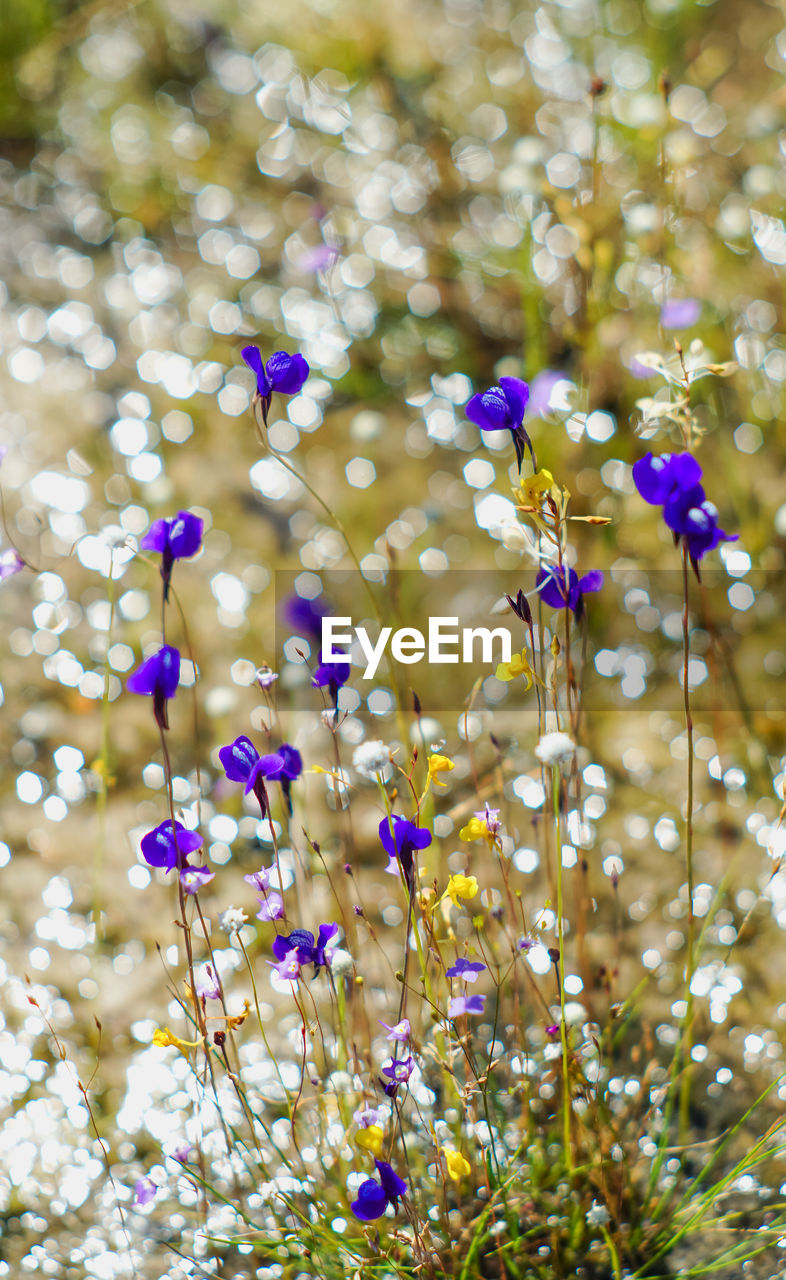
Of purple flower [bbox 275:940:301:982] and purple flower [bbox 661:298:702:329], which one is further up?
purple flower [bbox 661:298:702:329]

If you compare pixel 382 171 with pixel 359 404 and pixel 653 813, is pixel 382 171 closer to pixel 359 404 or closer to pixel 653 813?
pixel 359 404

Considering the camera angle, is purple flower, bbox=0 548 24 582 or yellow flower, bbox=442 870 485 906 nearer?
yellow flower, bbox=442 870 485 906

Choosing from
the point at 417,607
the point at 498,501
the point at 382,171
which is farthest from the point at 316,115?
the point at 417,607

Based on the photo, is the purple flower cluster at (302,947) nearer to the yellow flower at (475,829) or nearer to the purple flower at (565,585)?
the yellow flower at (475,829)

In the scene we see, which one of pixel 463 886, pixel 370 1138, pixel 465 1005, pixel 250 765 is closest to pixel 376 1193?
pixel 370 1138

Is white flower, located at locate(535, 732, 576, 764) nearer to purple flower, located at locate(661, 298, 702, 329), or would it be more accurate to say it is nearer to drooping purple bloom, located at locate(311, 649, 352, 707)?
drooping purple bloom, located at locate(311, 649, 352, 707)

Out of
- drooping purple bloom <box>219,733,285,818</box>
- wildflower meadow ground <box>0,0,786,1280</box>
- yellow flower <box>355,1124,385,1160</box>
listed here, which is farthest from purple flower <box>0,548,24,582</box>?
yellow flower <box>355,1124,385,1160</box>
